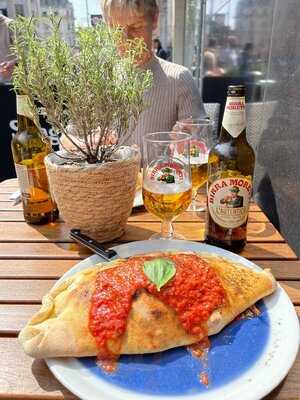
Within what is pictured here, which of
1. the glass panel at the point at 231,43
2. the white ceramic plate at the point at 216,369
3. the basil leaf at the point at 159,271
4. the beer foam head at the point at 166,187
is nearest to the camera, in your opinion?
the white ceramic plate at the point at 216,369

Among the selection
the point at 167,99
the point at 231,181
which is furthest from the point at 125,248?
the point at 167,99

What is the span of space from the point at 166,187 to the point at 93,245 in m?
0.23

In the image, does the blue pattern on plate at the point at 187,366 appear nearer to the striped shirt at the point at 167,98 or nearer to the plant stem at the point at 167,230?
the plant stem at the point at 167,230

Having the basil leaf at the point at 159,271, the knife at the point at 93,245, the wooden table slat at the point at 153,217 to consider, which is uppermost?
the basil leaf at the point at 159,271

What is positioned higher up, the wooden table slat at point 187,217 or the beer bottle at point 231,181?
the beer bottle at point 231,181

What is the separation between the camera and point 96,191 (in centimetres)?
82

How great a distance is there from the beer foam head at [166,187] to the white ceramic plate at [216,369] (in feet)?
1.18

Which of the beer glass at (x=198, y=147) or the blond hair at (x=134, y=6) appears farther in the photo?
the blond hair at (x=134, y=6)

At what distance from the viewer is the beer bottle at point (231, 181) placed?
798 millimetres

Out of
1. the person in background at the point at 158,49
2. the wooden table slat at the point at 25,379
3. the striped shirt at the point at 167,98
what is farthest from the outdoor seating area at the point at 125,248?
the person in background at the point at 158,49

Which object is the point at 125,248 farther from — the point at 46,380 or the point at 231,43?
the point at 231,43

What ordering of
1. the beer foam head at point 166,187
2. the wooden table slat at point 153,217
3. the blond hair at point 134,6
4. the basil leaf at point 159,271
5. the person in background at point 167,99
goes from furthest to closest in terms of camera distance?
1. the person in background at point 167,99
2. the blond hair at point 134,6
3. the wooden table slat at point 153,217
4. the beer foam head at point 166,187
5. the basil leaf at point 159,271

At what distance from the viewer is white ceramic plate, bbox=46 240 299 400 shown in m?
0.48

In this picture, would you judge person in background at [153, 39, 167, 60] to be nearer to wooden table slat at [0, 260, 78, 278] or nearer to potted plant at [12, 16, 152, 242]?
potted plant at [12, 16, 152, 242]
